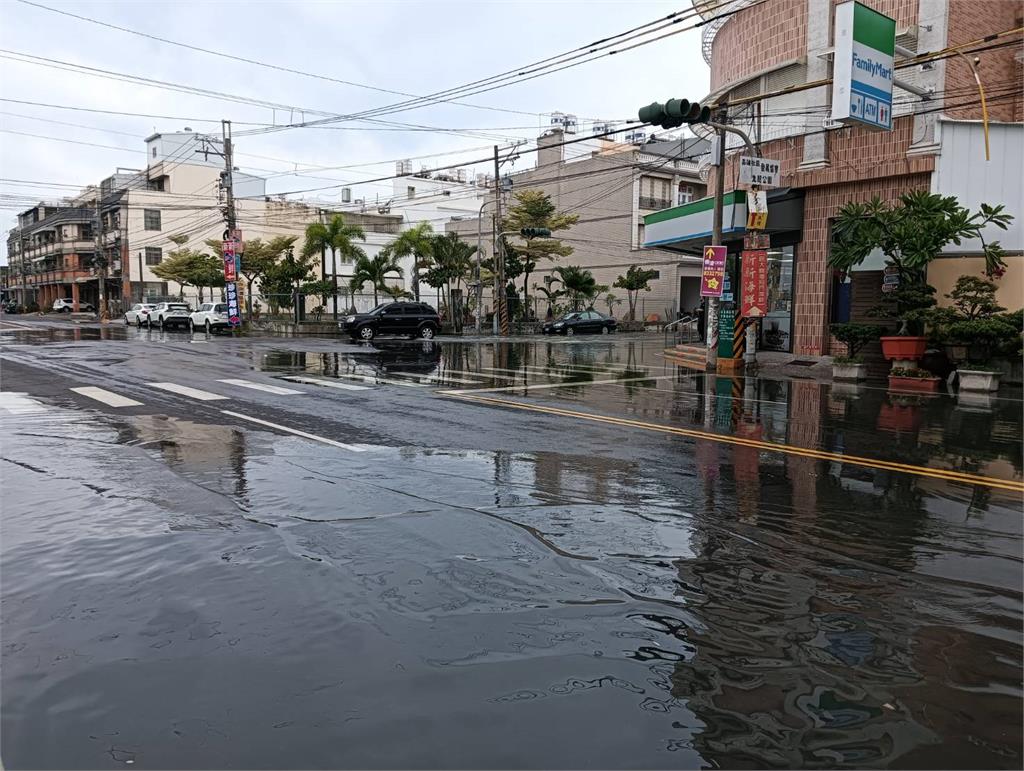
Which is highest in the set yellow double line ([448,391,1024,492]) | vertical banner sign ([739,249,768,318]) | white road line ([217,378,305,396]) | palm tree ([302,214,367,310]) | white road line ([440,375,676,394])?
palm tree ([302,214,367,310])

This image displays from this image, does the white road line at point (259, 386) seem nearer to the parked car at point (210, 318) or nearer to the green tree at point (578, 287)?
the parked car at point (210, 318)

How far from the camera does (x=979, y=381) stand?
1688 centimetres

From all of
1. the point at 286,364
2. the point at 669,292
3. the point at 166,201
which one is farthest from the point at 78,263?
the point at 286,364

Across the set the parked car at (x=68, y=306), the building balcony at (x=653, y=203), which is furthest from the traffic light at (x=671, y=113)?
the parked car at (x=68, y=306)

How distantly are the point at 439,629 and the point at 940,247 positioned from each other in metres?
17.3

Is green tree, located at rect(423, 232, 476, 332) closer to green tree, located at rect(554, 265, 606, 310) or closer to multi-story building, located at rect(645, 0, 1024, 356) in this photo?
green tree, located at rect(554, 265, 606, 310)

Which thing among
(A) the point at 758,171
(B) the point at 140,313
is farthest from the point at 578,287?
(A) the point at 758,171

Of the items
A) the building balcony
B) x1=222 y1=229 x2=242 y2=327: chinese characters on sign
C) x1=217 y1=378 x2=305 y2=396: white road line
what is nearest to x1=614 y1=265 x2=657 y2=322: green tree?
the building balcony

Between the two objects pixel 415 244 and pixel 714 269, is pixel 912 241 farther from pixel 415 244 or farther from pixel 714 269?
pixel 415 244

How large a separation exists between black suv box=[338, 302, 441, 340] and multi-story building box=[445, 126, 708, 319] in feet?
66.3

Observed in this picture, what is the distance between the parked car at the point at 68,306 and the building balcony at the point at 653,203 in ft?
204

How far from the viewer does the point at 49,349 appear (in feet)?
88.1

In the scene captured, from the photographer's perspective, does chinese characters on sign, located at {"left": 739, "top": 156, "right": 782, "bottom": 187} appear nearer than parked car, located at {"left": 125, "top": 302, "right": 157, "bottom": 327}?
Yes

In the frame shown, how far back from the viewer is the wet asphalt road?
3482 mm
